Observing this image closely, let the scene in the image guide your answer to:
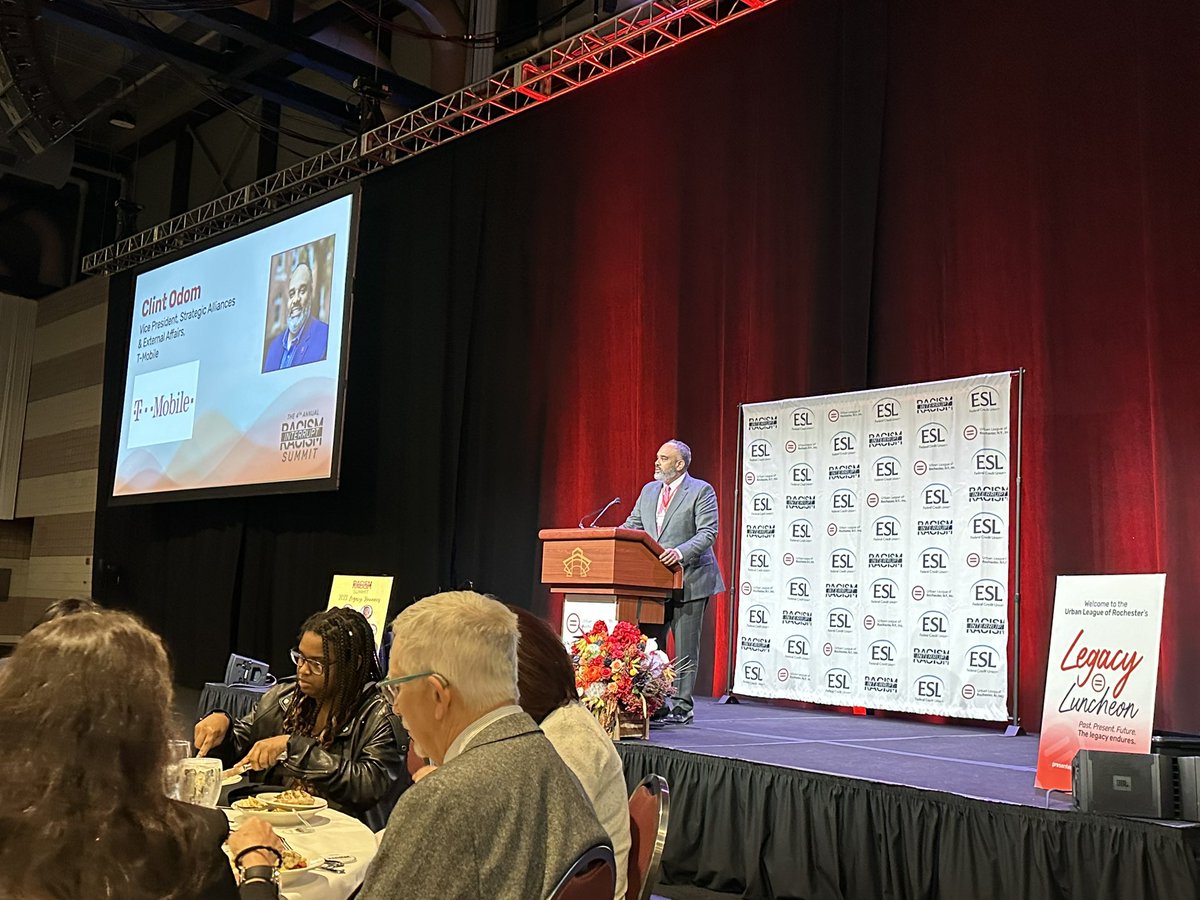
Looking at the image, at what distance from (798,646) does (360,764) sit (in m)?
4.18

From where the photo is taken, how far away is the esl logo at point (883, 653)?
5.91m

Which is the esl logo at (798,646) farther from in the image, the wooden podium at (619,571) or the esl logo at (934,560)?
the wooden podium at (619,571)

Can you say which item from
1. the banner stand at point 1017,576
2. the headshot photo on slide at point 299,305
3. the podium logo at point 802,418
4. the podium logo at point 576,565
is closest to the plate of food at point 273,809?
the podium logo at point 576,565

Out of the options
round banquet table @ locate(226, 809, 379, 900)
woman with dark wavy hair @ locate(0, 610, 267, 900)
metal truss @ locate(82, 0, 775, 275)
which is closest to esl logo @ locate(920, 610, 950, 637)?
metal truss @ locate(82, 0, 775, 275)

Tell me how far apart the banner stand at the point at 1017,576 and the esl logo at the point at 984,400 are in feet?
0.37

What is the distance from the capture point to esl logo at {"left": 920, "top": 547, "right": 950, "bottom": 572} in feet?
18.9

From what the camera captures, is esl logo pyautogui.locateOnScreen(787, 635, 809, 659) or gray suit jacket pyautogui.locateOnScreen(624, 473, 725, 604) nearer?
gray suit jacket pyautogui.locateOnScreen(624, 473, 725, 604)

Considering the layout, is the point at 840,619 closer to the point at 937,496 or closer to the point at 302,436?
the point at 937,496

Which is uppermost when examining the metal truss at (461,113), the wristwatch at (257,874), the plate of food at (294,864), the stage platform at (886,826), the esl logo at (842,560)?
the metal truss at (461,113)

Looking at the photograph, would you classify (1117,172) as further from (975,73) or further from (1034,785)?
(1034,785)

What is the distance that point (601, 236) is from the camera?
8.09 metres

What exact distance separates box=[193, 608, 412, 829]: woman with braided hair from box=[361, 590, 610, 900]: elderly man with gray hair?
1.01 metres

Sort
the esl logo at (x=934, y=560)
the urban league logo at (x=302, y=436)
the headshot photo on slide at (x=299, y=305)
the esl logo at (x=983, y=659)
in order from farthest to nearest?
the headshot photo on slide at (x=299, y=305), the urban league logo at (x=302, y=436), the esl logo at (x=934, y=560), the esl logo at (x=983, y=659)

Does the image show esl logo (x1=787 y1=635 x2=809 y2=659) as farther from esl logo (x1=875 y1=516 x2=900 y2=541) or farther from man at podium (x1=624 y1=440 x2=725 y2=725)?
man at podium (x1=624 y1=440 x2=725 y2=725)
